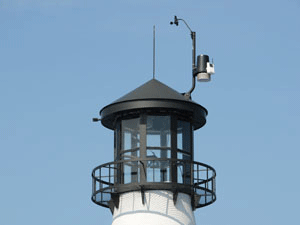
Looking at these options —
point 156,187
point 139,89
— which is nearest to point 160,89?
point 139,89

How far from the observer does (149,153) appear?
44219 millimetres

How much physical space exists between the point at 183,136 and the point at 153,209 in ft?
9.34

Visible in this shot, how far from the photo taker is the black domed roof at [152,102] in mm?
44406

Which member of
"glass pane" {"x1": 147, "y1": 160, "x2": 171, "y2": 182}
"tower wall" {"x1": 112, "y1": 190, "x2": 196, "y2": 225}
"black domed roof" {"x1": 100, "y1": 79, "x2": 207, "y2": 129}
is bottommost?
"tower wall" {"x1": 112, "y1": 190, "x2": 196, "y2": 225}

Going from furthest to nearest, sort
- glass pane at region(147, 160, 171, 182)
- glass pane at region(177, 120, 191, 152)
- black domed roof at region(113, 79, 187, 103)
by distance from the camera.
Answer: glass pane at region(177, 120, 191, 152)
black domed roof at region(113, 79, 187, 103)
glass pane at region(147, 160, 171, 182)

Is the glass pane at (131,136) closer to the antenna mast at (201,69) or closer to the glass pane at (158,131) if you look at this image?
the glass pane at (158,131)

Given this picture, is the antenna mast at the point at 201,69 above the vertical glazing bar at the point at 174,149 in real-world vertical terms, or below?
above

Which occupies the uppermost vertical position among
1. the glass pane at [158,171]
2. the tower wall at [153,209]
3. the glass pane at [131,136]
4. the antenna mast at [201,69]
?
the antenna mast at [201,69]

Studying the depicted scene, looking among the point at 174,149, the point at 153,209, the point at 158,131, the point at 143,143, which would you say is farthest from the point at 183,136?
the point at 153,209

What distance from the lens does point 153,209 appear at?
44.1m

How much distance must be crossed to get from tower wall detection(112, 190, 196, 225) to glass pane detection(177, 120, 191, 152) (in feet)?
5.44

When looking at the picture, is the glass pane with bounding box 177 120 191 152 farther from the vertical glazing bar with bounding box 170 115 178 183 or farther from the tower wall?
the tower wall

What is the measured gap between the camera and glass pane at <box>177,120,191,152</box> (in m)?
44.8

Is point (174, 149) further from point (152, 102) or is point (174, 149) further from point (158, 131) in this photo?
point (152, 102)
